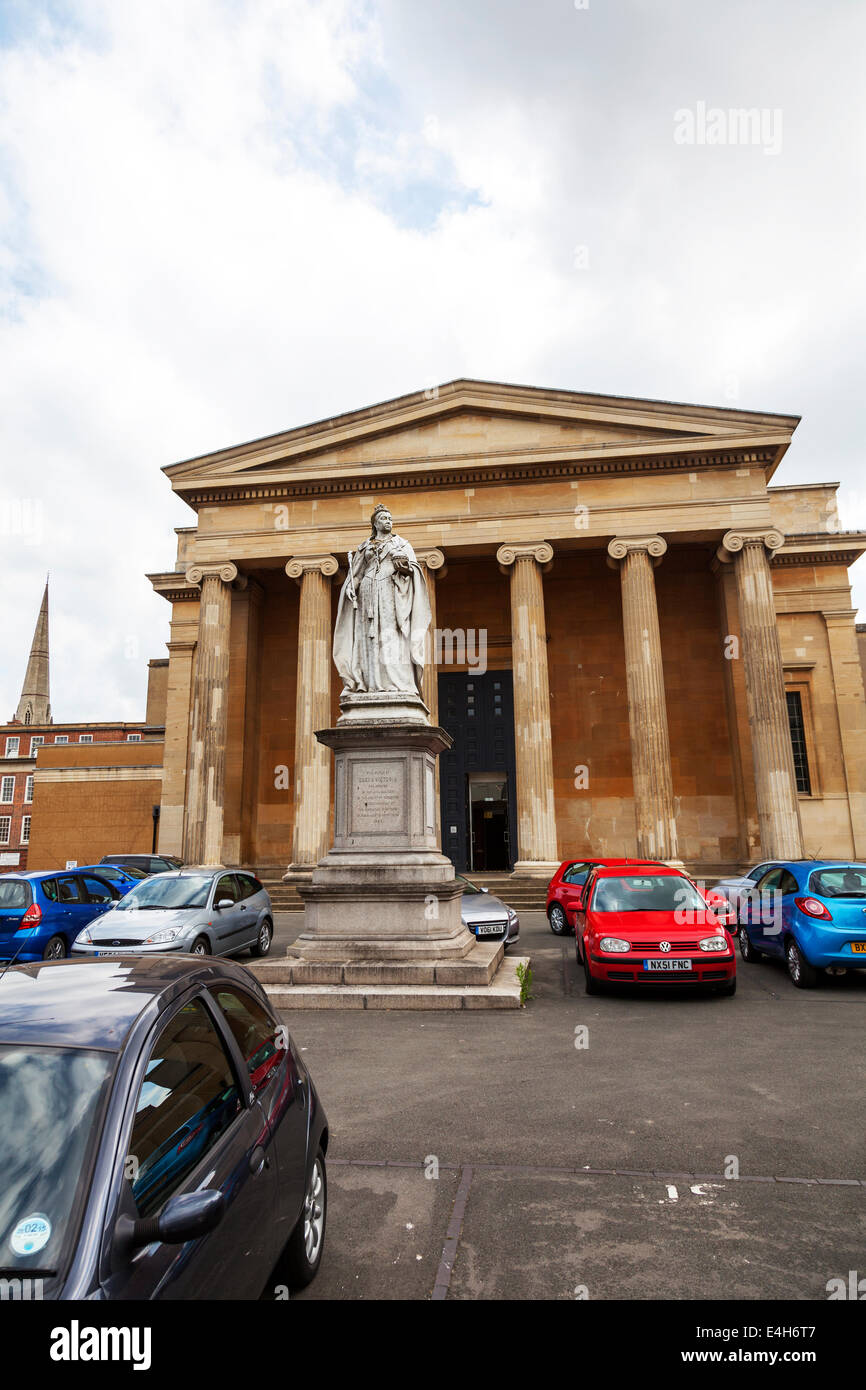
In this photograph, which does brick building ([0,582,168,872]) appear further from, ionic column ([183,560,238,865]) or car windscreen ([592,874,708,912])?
car windscreen ([592,874,708,912])

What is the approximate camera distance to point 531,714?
2480 centimetres

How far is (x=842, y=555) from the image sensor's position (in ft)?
100

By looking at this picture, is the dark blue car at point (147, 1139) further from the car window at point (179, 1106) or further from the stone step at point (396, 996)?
the stone step at point (396, 996)

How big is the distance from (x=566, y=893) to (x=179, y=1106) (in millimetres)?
14366

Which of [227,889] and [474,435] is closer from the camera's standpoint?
[227,889]

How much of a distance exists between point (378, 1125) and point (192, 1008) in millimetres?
2884

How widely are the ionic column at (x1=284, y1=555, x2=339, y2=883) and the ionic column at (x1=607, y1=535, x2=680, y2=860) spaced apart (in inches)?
363

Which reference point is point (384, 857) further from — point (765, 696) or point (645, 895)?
point (765, 696)

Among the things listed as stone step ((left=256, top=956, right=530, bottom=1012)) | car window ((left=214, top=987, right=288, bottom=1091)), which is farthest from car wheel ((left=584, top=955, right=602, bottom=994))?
car window ((left=214, top=987, right=288, bottom=1091))

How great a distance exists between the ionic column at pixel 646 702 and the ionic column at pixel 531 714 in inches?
97.1

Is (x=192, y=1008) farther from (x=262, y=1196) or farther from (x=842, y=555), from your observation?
(x=842, y=555)

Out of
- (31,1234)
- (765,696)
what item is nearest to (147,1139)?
(31,1234)

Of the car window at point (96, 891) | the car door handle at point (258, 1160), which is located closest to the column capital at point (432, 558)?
the car window at point (96, 891)

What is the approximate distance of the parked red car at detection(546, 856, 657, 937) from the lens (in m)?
16.0
